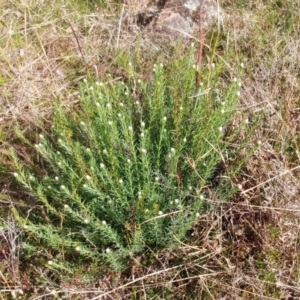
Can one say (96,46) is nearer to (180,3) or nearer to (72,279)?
(180,3)

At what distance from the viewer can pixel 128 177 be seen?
293 centimetres

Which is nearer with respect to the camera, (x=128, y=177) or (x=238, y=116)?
(x=128, y=177)

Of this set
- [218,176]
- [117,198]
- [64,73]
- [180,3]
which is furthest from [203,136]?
[180,3]

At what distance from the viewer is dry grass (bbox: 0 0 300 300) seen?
9.98 ft

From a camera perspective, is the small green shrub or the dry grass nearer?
the small green shrub

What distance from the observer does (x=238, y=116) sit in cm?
355

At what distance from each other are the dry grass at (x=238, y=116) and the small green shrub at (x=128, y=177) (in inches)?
6.5

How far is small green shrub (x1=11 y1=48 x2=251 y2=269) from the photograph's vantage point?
2.93 m

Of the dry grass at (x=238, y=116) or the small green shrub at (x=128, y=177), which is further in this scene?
the dry grass at (x=238, y=116)

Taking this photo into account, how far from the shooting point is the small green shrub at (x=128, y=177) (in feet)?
9.62

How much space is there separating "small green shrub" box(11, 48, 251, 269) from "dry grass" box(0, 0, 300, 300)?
0.16 m

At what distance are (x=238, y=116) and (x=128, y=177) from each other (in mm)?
1035

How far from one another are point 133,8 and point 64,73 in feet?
3.18

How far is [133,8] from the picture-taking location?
4.78 metres
